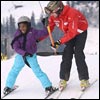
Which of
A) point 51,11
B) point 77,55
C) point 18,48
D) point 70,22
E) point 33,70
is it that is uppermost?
point 51,11

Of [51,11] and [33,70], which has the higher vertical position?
[51,11]

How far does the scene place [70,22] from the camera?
6172 millimetres

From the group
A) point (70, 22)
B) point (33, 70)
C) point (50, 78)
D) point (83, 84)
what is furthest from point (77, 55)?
point (50, 78)

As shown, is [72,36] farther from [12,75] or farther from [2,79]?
[2,79]

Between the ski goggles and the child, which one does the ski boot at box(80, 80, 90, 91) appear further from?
the ski goggles

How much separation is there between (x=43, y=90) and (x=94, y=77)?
3.86ft

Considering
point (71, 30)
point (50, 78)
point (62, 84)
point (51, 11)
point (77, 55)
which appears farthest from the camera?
point (50, 78)

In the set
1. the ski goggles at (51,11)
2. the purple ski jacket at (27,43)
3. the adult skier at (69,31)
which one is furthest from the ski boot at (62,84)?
the ski goggles at (51,11)

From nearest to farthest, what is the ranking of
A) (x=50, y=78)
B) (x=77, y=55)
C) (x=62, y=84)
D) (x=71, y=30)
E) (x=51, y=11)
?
1. (x=71, y=30)
2. (x=51, y=11)
3. (x=77, y=55)
4. (x=62, y=84)
5. (x=50, y=78)

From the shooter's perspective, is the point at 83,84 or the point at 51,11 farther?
the point at 83,84

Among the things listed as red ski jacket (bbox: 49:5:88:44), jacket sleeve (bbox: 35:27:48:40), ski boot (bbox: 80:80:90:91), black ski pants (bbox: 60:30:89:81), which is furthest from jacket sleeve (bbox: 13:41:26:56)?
ski boot (bbox: 80:80:90:91)

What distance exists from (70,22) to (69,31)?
0.39ft

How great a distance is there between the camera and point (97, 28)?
62312 millimetres

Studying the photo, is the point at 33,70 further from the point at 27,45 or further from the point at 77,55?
the point at 77,55
